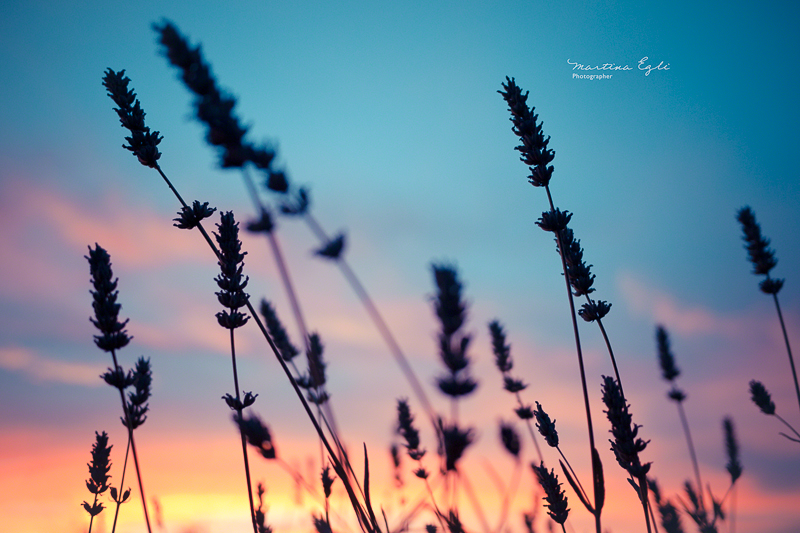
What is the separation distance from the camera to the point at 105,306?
3.96 m

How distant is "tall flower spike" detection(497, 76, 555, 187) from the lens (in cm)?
394

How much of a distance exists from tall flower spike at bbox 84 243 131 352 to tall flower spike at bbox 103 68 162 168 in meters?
0.95

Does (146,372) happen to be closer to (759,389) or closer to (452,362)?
(452,362)

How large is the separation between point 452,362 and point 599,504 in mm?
1758

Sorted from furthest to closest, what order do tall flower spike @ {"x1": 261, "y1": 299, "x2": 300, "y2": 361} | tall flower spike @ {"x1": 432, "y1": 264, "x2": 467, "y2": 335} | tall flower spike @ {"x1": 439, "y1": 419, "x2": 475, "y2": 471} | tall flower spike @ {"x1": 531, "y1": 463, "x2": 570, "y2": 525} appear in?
tall flower spike @ {"x1": 261, "y1": 299, "x2": 300, "y2": 361} < tall flower spike @ {"x1": 531, "y1": 463, "x2": 570, "y2": 525} < tall flower spike @ {"x1": 432, "y1": 264, "x2": 467, "y2": 335} < tall flower spike @ {"x1": 439, "y1": 419, "x2": 475, "y2": 471}

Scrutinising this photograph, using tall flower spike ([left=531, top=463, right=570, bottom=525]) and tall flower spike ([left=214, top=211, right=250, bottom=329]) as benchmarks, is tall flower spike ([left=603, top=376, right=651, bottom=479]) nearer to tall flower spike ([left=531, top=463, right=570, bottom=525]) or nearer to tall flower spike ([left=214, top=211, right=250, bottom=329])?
tall flower spike ([left=531, top=463, right=570, bottom=525])

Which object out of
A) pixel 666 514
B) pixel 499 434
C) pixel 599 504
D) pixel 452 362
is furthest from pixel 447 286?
pixel 666 514

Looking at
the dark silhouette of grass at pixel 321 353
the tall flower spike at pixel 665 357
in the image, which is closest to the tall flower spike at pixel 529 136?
the dark silhouette of grass at pixel 321 353

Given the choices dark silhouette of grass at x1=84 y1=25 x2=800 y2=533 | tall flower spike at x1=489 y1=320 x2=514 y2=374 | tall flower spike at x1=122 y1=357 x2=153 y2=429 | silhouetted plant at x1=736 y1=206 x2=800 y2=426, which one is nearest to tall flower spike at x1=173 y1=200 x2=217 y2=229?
dark silhouette of grass at x1=84 y1=25 x2=800 y2=533

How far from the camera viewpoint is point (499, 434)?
4.14 metres

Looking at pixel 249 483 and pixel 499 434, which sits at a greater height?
pixel 499 434

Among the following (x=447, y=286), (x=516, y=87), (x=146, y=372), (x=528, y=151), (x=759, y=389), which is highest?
(x=516, y=87)

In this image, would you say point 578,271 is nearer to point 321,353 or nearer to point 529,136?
point 529,136

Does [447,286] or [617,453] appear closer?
[447,286]
